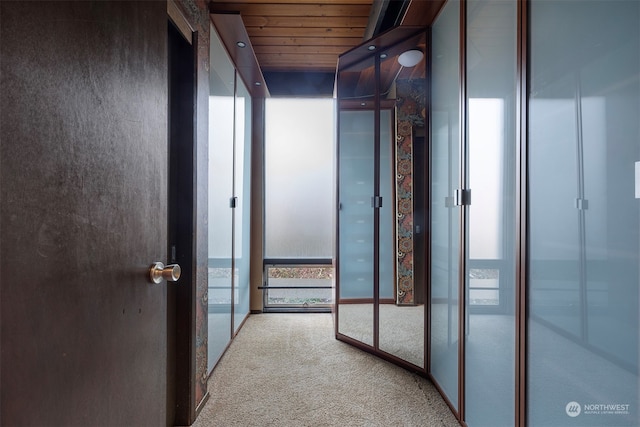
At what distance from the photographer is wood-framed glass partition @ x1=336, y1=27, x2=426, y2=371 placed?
227 cm

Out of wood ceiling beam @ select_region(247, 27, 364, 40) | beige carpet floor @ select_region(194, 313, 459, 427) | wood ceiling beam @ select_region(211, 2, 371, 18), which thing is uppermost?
wood ceiling beam @ select_region(211, 2, 371, 18)

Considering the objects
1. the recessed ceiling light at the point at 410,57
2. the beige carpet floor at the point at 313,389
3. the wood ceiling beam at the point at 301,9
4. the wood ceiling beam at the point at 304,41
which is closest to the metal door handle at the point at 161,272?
the beige carpet floor at the point at 313,389

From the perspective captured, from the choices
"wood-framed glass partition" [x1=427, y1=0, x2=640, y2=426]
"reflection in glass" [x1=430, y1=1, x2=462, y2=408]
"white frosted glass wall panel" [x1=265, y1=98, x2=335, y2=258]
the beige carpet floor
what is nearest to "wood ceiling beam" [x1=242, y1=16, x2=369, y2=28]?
"reflection in glass" [x1=430, y1=1, x2=462, y2=408]

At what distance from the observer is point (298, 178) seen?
3.70 m

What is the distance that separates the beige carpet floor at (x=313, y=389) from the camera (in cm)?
175

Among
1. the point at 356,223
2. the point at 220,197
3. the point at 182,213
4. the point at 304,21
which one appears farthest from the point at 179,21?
the point at 356,223

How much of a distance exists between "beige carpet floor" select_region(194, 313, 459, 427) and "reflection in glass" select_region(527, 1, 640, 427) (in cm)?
88

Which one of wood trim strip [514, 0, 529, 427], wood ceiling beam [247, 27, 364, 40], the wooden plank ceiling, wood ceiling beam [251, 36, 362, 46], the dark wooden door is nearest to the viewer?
the dark wooden door

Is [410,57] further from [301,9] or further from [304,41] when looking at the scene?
[304,41]

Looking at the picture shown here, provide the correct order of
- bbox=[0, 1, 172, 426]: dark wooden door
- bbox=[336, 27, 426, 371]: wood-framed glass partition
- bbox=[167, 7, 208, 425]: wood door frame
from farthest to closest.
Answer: bbox=[336, 27, 426, 371]: wood-framed glass partition < bbox=[167, 7, 208, 425]: wood door frame < bbox=[0, 1, 172, 426]: dark wooden door

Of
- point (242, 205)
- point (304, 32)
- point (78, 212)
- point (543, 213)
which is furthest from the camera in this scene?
point (242, 205)

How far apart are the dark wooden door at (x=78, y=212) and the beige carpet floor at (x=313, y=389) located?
1.14 meters

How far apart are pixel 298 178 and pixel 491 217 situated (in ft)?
8.35

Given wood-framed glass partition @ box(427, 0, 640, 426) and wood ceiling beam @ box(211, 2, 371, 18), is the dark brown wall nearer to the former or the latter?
wood ceiling beam @ box(211, 2, 371, 18)
